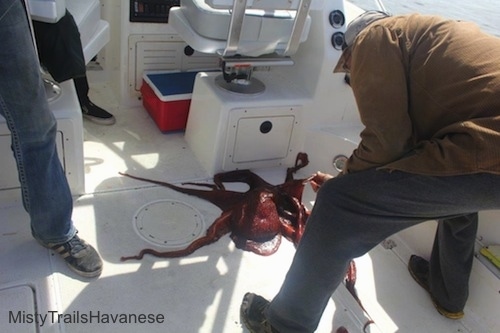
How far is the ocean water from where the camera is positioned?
Answer: 3.73m

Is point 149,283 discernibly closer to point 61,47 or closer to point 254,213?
point 254,213

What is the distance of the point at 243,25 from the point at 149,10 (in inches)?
43.4

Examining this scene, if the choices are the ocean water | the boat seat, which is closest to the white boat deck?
the boat seat

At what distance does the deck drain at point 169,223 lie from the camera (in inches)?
80.1

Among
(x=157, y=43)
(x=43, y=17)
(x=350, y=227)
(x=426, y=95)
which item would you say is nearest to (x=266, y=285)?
(x=350, y=227)

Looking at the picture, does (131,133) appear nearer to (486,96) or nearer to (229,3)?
(229,3)

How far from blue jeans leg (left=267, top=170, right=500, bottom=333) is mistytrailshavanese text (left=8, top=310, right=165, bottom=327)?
0.50 meters

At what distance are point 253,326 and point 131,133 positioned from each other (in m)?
1.61

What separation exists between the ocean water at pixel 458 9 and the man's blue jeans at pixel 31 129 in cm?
298

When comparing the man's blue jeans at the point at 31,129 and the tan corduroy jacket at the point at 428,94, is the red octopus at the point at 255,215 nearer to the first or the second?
the man's blue jeans at the point at 31,129

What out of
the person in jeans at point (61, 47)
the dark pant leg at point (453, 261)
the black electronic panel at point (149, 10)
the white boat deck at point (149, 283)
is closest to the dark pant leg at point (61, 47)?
the person in jeans at point (61, 47)

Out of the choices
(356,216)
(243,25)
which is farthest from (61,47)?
(356,216)

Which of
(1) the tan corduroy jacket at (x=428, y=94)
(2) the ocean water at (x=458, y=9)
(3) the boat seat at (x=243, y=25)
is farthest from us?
(2) the ocean water at (x=458, y=9)

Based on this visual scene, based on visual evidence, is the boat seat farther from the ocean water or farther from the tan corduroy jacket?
the ocean water
